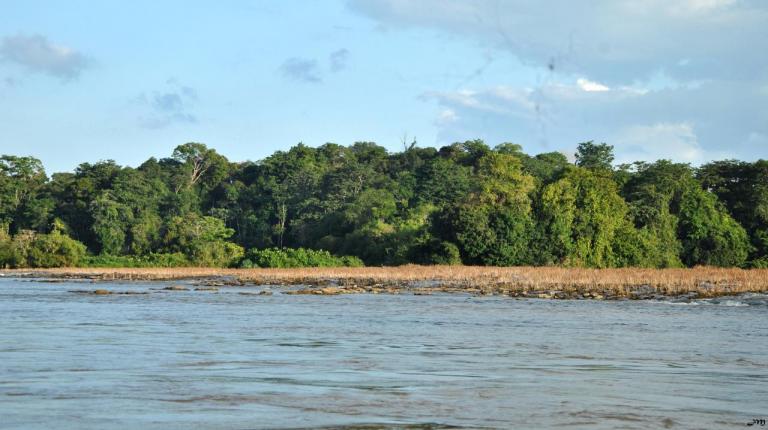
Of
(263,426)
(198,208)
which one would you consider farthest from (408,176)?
(263,426)

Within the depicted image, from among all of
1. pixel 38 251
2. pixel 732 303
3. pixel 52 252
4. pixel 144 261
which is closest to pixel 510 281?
pixel 732 303

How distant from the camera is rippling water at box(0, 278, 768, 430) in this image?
1104 centimetres

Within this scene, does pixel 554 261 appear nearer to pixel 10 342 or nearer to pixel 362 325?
pixel 362 325

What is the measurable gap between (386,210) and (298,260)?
15285 mm

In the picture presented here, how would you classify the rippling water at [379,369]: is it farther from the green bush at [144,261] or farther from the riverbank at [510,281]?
the green bush at [144,261]

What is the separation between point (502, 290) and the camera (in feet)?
152

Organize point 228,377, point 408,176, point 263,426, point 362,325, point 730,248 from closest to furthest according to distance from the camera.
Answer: point 263,426, point 228,377, point 362,325, point 730,248, point 408,176

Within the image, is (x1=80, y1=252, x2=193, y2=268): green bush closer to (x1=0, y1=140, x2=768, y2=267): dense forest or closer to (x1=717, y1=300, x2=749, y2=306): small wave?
(x1=0, y1=140, x2=768, y2=267): dense forest

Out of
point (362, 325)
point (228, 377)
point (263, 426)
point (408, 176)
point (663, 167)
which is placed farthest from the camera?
point (408, 176)

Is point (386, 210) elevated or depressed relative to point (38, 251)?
elevated

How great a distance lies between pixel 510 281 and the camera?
55.2 meters

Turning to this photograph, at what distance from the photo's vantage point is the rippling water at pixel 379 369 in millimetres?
11039

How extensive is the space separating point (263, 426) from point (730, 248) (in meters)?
78.2

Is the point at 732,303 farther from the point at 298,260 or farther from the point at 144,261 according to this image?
the point at 144,261
